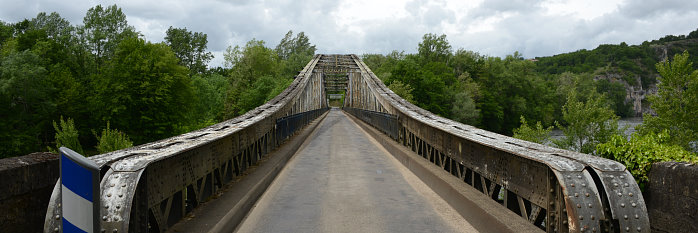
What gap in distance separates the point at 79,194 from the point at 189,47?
10799cm

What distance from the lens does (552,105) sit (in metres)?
86.5

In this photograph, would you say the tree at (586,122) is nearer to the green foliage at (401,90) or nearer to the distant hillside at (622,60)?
the green foliage at (401,90)

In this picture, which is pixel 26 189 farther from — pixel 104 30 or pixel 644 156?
pixel 104 30

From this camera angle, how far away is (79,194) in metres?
2.16

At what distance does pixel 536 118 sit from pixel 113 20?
2659 inches

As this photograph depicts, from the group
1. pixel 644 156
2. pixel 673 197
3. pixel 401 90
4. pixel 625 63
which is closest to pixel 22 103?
pixel 401 90

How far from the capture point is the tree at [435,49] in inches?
4117

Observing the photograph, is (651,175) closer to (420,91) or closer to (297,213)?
(297,213)

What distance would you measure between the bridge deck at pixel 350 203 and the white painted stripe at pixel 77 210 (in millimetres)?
3594

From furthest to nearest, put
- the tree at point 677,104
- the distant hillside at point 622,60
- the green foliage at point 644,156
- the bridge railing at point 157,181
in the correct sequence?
the distant hillside at point 622,60 < the tree at point 677,104 < the green foliage at point 644,156 < the bridge railing at point 157,181

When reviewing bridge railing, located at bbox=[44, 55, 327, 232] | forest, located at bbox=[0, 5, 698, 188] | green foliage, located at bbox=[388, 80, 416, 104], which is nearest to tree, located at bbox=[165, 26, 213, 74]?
forest, located at bbox=[0, 5, 698, 188]

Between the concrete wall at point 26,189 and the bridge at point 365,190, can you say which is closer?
the concrete wall at point 26,189

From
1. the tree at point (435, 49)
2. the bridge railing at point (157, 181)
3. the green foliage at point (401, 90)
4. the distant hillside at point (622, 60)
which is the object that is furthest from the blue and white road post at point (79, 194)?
the distant hillside at point (622, 60)

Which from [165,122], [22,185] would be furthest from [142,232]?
[165,122]
